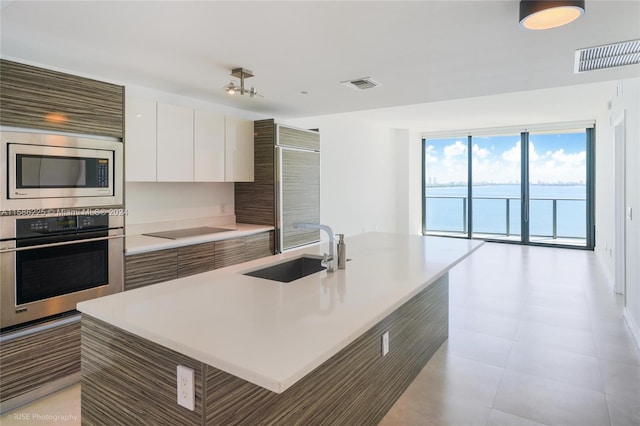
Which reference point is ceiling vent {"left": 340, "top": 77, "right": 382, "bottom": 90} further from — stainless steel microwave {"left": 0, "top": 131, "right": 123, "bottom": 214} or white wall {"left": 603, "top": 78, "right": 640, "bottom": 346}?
white wall {"left": 603, "top": 78, "right": 640, "bottom": 346}

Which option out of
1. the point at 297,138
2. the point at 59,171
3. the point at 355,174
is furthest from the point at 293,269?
the point at 355,174

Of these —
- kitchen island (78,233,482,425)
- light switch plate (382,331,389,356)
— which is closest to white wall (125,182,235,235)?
kitchen island (78,233,482,425)

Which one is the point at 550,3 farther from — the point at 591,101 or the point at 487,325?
the point at 591,101

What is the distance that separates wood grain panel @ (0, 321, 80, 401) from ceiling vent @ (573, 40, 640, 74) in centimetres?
404

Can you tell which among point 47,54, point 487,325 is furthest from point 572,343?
point 47,54

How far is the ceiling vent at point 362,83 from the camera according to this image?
3287 millimetres

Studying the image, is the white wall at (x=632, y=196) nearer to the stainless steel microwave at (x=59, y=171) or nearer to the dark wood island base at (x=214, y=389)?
the dark wood island base at (x=214, y=389)

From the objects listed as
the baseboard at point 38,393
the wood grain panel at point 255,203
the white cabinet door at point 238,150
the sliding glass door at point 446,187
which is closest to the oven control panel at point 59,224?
the baseboard at point 38,393

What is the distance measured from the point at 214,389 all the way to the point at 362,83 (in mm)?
2857

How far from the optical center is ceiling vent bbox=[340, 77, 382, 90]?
3.29 meters

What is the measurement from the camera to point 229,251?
3648mm

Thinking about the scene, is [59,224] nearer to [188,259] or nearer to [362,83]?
[188,259]

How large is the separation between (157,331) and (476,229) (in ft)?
28.4

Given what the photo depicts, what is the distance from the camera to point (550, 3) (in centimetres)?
171
